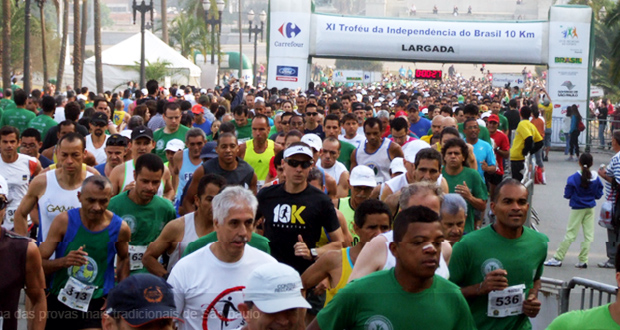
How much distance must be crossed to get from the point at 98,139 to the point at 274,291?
7.37 metres

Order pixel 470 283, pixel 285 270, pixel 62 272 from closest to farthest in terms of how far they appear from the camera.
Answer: pixel 285 270
pixel 470 283
pixel 62 272

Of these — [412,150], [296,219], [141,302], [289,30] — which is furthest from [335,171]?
[289,30]

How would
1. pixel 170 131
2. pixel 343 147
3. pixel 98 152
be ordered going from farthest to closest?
pixel 170 131 → pixel 343 147 → pixel 98 152

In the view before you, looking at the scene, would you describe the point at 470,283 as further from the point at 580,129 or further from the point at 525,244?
the point at 580,129

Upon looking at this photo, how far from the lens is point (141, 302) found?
3234 mm

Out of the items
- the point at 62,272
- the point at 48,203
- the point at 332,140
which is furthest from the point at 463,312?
the point at 332,140

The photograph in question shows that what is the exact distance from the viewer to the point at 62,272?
6094mm

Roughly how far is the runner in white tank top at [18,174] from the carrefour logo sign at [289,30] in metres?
19.4

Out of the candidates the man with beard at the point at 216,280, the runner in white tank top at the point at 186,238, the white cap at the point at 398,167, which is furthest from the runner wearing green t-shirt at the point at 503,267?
the white cap at the point at 398,167

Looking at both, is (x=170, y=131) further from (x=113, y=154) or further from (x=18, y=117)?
(x=18, y=117)

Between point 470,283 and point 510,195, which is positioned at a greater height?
point 510,195

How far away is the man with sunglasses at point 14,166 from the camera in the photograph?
8805 millimetres

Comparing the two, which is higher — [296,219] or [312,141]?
[312,141]

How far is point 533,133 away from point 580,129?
11.3 meters
